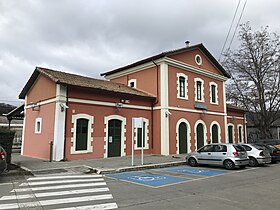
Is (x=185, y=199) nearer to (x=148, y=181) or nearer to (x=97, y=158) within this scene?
(x=148, y=181)

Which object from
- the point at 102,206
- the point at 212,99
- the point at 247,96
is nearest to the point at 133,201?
the point at 102,206

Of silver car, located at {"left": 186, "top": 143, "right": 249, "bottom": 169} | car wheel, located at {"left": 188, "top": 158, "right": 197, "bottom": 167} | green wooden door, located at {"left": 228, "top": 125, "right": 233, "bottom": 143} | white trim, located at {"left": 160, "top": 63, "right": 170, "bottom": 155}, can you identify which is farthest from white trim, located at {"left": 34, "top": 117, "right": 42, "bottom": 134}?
green wooden door, located at {"left": 228, "top": 125, "right": 233, "bottom": 143}

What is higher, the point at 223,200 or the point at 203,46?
the point at 203,46

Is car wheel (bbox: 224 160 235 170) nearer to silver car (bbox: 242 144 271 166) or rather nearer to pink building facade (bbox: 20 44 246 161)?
silver car (bbox: 242 144 271 166)

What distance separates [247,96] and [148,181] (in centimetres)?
2259

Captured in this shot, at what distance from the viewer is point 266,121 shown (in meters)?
28.1

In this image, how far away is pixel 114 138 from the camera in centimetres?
1694

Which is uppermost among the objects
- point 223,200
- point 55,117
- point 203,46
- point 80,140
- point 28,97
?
point 203,46

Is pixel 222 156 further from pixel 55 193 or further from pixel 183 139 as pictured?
pixel 55 193

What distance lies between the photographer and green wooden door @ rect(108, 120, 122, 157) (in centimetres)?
1666

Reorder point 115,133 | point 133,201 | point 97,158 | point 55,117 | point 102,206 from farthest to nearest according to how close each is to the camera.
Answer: point 115,133 < point 97,158 < point 55,117 < point 133,201 < point 102,206

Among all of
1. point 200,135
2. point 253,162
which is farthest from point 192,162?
point 200,135

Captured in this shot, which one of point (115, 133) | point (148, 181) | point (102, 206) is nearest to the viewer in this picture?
point (102, 206)

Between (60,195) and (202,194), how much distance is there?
4.10 meters
